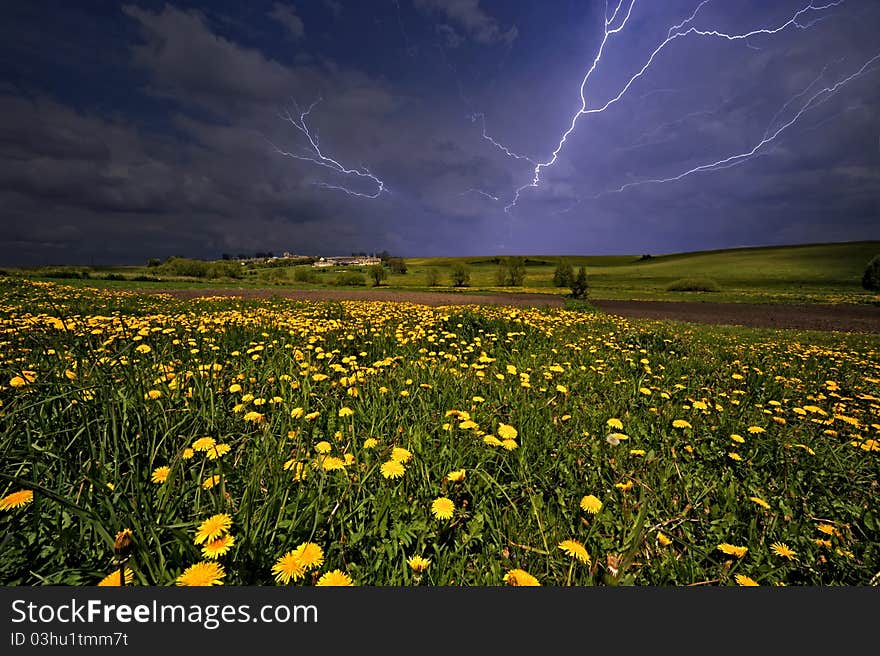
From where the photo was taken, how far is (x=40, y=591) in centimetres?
109

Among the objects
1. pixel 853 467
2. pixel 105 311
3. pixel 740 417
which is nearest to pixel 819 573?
pixel 853 467

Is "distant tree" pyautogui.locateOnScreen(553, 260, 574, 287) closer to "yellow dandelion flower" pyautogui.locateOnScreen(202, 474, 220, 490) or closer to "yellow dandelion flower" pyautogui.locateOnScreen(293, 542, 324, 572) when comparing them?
"yellow dandelion flower" pyautogui.locateOnScreen(202, 474, 220, 490)

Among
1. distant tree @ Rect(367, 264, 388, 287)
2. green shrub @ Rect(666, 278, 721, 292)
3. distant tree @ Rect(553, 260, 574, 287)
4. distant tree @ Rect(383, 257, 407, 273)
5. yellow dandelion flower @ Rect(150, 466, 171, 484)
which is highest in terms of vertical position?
distant tree @ Rect(383, 257, 407, 273)

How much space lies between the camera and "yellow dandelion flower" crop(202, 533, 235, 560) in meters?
1.20

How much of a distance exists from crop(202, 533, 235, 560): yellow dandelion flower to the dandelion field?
0.09ft

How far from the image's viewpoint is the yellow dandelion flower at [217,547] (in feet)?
3.94

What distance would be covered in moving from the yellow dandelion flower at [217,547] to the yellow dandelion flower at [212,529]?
37mm

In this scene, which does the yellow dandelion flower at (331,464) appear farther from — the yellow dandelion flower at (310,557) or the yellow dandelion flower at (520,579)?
the yellow dandelion flower at (520,579)

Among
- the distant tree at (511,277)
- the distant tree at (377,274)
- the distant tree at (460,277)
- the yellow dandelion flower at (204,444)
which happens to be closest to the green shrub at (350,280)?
the distant tree at (377,274)

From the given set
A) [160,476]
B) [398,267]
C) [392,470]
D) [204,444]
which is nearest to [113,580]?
[160,476]

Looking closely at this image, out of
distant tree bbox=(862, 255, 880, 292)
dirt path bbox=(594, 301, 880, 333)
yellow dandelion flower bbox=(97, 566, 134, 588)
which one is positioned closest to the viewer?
yellow dandelion flower bbox=(97, 566, 134, 588)

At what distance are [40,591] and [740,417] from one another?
5.13m

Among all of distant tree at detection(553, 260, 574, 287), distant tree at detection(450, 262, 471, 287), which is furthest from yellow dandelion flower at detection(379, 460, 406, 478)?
distant tree at detection(450, 262, 471, 287)

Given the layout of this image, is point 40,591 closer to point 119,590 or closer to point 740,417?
point 119,590
